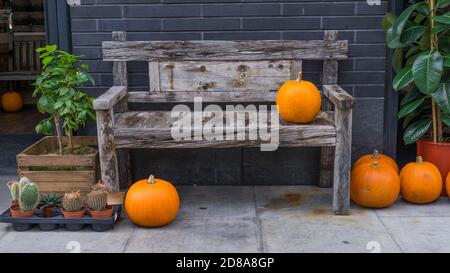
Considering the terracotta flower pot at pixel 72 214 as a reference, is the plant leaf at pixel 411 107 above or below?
above

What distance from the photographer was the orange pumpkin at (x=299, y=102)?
410 cm

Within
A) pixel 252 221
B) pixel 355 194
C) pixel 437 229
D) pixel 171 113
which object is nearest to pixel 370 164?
pixel 355 194

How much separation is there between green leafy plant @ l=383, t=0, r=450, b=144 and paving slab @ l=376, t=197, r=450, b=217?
0.47 m

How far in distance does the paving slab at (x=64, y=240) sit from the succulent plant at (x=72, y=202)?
5.7 inches

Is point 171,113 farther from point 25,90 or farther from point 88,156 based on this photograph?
point 25,90

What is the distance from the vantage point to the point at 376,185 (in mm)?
4227

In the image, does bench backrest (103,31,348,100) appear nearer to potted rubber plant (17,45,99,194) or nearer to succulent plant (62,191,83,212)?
potted rubber plant (17,45,99,194)

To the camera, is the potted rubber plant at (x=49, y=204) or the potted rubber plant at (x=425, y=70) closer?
the potted rubber plant at (x=49, y=204)

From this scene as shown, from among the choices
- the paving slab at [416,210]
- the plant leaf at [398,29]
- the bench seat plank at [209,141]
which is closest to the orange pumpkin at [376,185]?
the paving slab at [416,210]

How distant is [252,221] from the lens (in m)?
4.14

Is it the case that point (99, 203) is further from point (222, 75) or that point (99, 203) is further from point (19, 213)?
point (222, 75)

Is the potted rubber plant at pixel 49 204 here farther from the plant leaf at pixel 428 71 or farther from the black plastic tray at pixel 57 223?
the plant leaf at pixel 428 71

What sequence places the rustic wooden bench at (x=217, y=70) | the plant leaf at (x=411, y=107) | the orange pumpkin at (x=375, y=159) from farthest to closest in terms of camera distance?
the rustic wooden bench at (x=217, y=70) → the plant leaf at (x=411, y=107) → the orange pumpkin at (x=375, y=159)

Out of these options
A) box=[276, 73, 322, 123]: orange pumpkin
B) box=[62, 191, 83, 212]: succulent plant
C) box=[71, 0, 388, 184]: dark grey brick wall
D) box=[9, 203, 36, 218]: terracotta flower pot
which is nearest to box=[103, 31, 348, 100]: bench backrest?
box=[71, 0, 388, 184]: dark grey brick wall
